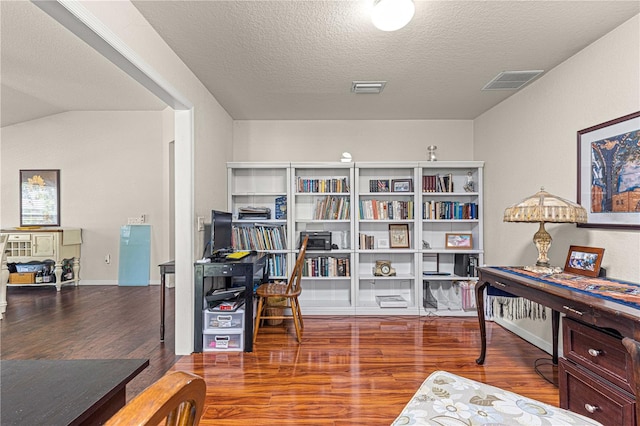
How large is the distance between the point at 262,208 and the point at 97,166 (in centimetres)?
361

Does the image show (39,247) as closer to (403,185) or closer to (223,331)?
(223,331)

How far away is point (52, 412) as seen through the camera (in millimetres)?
625

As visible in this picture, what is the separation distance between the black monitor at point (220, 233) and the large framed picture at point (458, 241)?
2.60m

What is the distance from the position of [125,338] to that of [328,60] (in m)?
3.09

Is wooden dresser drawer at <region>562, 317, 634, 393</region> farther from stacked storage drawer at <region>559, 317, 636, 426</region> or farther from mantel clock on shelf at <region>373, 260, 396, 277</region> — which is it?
mantel clock on shelf at <region>373, 260, 396, 277</region>

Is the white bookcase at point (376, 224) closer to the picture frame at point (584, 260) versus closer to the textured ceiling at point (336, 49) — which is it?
the textured ceiling at point (336, 49)

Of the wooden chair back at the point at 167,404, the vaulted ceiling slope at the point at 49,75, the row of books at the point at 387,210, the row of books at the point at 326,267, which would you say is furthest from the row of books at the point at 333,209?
the wooden chair back at the point at 167,404

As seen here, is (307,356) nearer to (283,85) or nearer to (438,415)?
(438,415)

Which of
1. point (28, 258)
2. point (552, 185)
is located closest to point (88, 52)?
point (28, 258)

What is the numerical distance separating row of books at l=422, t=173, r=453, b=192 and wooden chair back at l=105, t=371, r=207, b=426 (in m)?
3.77

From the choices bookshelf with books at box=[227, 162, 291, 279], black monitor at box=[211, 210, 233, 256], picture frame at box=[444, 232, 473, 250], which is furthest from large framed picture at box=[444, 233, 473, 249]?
black monitor at box=[211, 210, 233, 256]

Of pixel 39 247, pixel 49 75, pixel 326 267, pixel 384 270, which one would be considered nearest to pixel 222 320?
pixel 326 267

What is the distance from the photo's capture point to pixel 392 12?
1.83 meters

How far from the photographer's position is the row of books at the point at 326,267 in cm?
387
